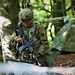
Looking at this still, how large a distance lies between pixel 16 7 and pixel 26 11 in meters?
1.21

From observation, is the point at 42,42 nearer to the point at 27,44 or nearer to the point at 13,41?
the point at 27,44

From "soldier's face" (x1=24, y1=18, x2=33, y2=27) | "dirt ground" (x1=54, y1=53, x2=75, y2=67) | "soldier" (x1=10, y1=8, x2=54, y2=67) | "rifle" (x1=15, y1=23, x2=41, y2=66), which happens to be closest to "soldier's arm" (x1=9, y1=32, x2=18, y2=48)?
"soldier" (x1=10, y1=8, x2=54, y2=67)

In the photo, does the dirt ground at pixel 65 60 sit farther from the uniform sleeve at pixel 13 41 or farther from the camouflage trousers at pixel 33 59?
the uniform sleeve at pixel 13 41

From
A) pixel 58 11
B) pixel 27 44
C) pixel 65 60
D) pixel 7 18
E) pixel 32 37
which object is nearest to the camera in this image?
pixel 27 44

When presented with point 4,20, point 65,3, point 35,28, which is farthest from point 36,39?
point 65,3

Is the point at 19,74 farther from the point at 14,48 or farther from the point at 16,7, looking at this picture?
the point at 16,7

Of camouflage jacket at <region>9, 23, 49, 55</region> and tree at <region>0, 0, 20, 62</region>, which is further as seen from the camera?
tree at <region>0, 0, 20, 62</region>

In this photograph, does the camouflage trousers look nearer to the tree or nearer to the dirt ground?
the tree

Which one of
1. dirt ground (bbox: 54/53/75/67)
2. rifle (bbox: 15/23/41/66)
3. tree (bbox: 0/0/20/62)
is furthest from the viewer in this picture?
dirt ground (bbox: 54/53/75/67)

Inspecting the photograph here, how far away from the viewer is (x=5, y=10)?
19.7 feet

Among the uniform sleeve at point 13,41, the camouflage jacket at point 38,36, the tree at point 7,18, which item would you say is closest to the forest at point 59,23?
the tree at point 7,18

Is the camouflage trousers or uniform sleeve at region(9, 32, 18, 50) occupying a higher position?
uniform sleeve at region(9, 32, 18, 50)

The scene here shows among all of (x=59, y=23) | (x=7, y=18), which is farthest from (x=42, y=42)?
(x=59, y=23)

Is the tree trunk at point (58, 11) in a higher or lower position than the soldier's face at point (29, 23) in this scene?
lower
